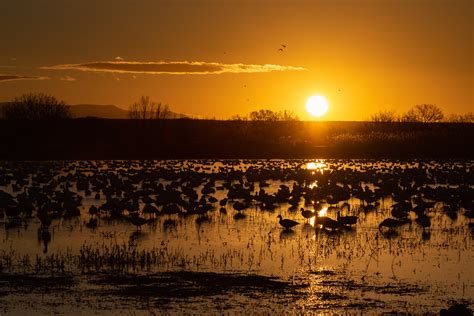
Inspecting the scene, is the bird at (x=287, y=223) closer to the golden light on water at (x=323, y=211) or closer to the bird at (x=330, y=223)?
the bird at (x=330, y=223)

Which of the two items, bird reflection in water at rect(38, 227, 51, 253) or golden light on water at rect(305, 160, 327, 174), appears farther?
golden light on water at rect(305, 160, 327, 174)

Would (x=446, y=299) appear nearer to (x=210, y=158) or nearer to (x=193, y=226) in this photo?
(x=193, y=226)

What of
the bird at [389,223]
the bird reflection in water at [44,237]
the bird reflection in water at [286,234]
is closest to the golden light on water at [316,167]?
the bird at [389,223]

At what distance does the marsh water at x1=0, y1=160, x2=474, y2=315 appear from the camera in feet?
49.3

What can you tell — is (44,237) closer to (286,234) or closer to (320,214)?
(286,234)

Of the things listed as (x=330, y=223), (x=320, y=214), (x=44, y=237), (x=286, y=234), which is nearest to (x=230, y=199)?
(x=320, y=214)

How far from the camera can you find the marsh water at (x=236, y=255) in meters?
15.0

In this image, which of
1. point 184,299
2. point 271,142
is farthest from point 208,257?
point 271,142

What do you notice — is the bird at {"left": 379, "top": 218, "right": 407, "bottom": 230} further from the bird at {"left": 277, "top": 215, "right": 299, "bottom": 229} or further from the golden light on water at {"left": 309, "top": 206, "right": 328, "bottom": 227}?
the bird at {"left": 277, "top": 215, "right": 299, "bottom": 229}

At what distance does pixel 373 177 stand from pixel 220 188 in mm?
8289

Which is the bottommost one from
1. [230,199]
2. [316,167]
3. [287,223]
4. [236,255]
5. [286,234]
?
[236,255]

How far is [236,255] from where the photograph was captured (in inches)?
769

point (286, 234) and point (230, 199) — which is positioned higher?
point (230, 199)

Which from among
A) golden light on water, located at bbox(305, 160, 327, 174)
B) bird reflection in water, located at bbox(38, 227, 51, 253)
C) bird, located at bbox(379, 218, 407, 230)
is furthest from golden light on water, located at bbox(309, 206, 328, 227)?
golden light on water, located at bbox(305, 160, 327, 174)
